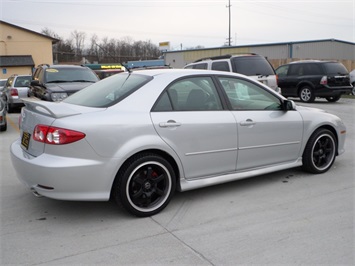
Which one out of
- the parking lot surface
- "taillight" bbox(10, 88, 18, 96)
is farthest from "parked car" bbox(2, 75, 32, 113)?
the parking lot surface

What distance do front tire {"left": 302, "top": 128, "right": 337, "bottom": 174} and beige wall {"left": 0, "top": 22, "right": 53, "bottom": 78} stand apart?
40.3 meters

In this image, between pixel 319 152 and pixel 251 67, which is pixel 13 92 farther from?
pixel 319 152

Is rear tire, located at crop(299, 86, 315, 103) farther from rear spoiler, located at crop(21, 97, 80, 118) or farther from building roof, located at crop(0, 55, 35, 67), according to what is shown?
building roof, located at crop(0, 55, 35, 67)

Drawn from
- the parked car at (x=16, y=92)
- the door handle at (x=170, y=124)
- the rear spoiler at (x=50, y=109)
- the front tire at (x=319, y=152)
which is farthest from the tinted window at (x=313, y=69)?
the rear spoiler at (x=50, y=109)

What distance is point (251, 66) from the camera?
1083cm

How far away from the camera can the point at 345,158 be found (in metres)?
6.22

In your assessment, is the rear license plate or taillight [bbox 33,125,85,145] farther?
the rear license plate

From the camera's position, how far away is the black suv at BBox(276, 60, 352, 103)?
47.3 feet

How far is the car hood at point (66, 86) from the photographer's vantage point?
8792 millimetres

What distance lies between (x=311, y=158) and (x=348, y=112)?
8.10m

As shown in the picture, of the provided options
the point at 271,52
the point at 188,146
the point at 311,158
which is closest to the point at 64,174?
the point at 188,146

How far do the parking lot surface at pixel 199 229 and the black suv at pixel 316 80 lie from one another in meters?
10.6

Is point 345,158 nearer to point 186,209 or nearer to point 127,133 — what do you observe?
point 186,209

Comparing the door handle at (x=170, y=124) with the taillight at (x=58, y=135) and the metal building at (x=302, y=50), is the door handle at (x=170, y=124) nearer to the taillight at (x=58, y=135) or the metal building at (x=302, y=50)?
the taillight at (x=58, y=135)
